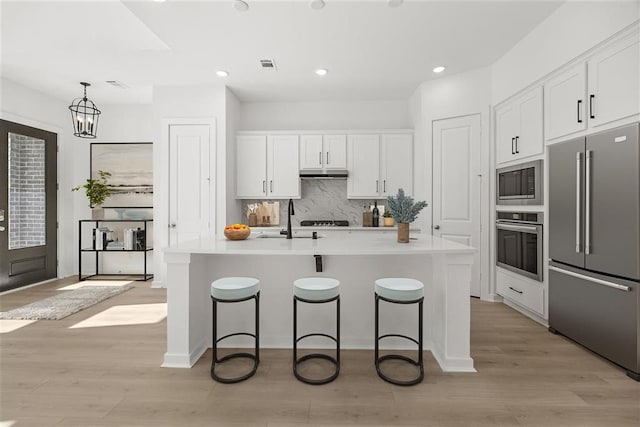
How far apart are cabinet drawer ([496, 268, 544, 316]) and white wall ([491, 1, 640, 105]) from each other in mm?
2029

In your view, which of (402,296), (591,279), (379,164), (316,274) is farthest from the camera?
(379,164)

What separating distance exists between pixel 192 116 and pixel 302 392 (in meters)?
3.99

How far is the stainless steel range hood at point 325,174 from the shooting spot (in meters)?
5.05

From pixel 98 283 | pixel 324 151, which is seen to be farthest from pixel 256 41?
pixel 98 283

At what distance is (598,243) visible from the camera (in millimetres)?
2520

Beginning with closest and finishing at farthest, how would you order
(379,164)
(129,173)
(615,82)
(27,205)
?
(615,82), (27,205), (379,164), (129,173)

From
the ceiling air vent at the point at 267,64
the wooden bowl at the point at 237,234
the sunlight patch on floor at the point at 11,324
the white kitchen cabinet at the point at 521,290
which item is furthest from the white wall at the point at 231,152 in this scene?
the white kitchen cabinet at the point at 521,290

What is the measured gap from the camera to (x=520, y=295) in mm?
3627

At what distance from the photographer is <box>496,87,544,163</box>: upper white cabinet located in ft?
11.0

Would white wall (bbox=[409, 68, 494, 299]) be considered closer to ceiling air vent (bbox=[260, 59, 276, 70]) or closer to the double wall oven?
the double wall oven

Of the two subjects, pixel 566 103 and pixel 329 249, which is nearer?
pixel 329 249

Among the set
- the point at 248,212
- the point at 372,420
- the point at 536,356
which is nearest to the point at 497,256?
the point at 536,356

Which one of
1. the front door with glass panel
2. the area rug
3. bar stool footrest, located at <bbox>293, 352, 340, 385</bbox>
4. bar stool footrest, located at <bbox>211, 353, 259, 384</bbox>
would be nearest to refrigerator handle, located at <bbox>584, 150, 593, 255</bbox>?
bar stool footrest, located at <bbox>293, 352, 340, 385</bbox>

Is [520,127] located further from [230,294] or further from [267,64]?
[230,294]
